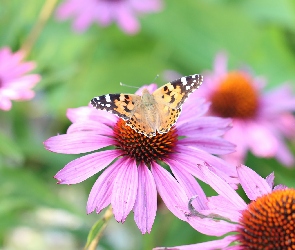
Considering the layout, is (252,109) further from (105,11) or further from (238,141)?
(105,11)

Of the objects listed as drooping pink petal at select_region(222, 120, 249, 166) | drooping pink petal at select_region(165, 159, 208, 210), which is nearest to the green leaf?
drooping pink petal at select_region(165, 159, 208, 210)

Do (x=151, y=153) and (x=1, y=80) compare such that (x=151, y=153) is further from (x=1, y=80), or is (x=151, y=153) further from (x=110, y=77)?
(x=110, y=77)

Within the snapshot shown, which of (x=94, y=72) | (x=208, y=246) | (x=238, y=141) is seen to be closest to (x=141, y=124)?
(x=208, y=246)

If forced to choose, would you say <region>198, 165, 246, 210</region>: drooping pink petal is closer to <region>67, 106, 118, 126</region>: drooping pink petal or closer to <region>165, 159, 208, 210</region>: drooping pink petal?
<region>165, 159, 208, 210</region>: drooping pink petal

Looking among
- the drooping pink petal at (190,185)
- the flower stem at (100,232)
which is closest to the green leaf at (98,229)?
the flower stem at (100,232)

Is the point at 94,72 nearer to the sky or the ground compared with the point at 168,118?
nearer to the sky

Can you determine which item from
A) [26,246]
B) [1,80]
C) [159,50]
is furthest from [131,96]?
[159,50]

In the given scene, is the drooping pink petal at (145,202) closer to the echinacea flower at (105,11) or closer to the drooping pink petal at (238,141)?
the drooping pink petal at (238,141)
